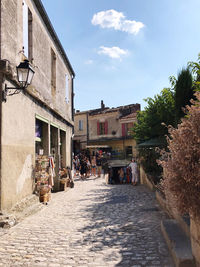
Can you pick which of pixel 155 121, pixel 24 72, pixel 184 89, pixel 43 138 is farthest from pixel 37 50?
pixel 155 121

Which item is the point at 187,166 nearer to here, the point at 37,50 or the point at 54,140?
the point at 37,50

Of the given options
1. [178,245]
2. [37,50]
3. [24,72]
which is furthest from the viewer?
[37,50]

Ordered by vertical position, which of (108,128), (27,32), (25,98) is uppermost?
(27,32)

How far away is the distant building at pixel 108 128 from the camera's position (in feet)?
104

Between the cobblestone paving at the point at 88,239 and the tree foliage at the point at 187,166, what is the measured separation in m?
1.36

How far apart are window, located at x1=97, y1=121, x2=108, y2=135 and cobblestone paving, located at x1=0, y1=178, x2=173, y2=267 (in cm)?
2619

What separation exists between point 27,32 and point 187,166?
6.81m

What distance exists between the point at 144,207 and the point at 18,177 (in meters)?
3.67

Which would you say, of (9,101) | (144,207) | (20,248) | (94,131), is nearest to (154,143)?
(144,207)

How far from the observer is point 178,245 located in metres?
3.59


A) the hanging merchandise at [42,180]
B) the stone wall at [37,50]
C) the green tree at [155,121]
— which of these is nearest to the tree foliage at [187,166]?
the stone wall at [37,50]

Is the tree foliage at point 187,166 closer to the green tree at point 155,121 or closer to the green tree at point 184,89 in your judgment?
the green tree at point 184,89

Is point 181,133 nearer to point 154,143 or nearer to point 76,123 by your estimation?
point 154,143

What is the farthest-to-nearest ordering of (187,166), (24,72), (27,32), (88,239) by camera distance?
(27,32) < (24,72) < (88,239) < (187,166)
